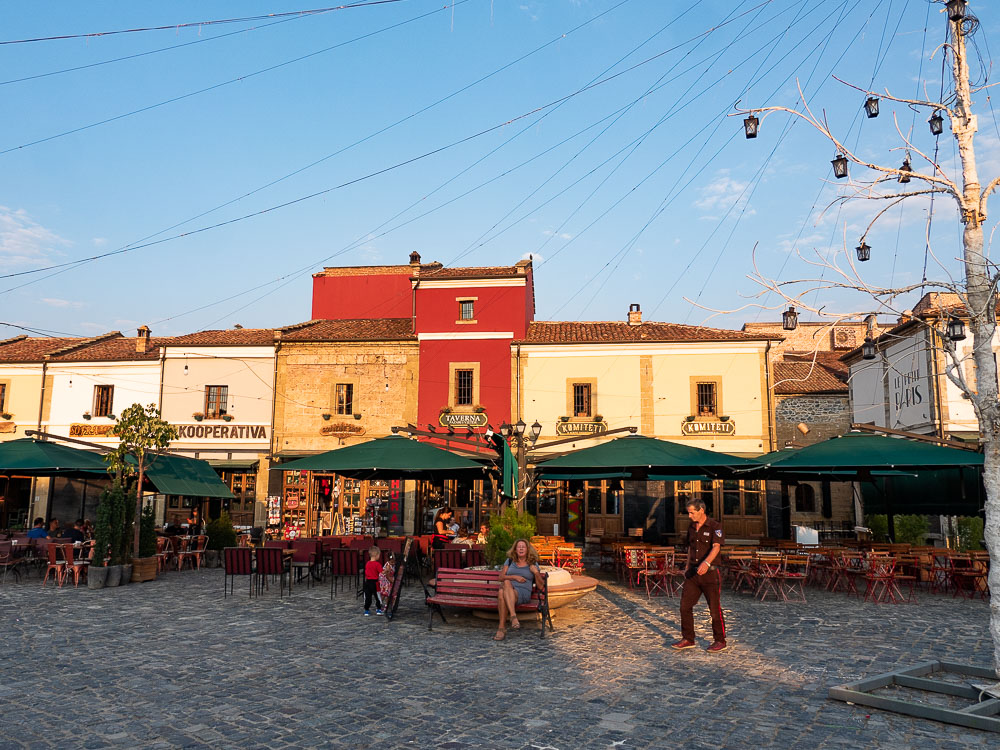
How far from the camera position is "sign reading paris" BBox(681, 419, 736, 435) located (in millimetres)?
A: 24266

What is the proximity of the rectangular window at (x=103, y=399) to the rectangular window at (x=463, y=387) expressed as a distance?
1246cm

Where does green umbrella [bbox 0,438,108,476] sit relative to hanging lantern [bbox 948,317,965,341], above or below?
below

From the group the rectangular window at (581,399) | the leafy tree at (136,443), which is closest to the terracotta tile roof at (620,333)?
the rectangular window at (581,399)

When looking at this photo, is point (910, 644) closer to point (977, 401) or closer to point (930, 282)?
point (977, 401)

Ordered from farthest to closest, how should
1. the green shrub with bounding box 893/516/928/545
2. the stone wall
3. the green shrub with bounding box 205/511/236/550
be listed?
the stone wall < the green shrub with bounding box 893/516/928/545 < the green shrub with bounding box 205/511/236/550

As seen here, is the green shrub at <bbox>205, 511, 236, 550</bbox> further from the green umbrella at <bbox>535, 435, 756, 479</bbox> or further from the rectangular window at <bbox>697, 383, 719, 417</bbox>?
the rectangular window at <bbox>697, 383, 719, 417</bbox>

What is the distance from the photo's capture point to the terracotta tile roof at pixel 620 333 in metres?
24.8

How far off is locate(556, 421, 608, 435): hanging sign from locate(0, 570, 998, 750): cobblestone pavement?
13.3 metres

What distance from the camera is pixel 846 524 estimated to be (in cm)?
2786

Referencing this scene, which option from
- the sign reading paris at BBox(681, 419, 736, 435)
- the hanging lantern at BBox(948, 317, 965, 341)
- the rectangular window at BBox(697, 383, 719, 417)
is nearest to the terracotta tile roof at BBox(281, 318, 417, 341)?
the sign reading paris at BBox(681, 419, 736, 435)

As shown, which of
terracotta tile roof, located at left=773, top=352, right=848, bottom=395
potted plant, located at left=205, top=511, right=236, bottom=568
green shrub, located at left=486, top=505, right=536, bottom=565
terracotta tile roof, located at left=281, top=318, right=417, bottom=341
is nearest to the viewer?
green shrub, located at left=486, top=505, right=536, bottom=565

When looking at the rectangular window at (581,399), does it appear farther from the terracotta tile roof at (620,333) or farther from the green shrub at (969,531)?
the green shrub at (969,531)

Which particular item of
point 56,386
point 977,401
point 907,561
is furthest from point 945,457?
point 56,386

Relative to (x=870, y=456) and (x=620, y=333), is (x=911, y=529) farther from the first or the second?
(x=620, y=333)
